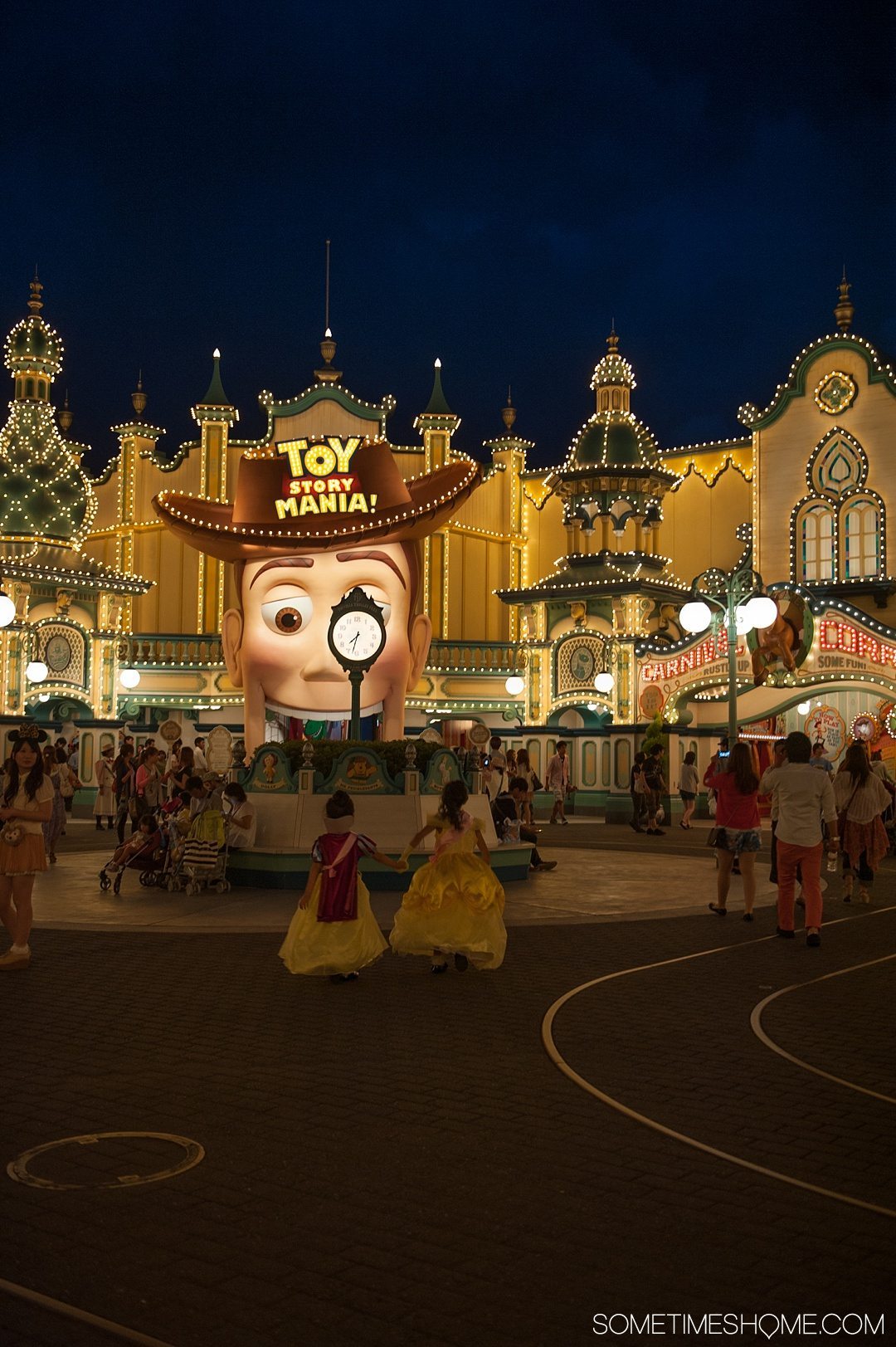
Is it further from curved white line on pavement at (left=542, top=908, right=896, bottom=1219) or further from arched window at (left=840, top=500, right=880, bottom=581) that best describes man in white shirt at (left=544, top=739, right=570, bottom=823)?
curved white line on pavement at (left=542, top=908, right=896, bottom=1219)

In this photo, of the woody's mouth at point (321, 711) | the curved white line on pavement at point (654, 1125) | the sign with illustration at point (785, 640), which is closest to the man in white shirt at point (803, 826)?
the curved white line on pavement at point (654, 1125)

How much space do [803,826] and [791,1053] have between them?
13.6 ft

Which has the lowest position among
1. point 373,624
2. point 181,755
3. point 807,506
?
point 181,755

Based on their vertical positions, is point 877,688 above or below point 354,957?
above

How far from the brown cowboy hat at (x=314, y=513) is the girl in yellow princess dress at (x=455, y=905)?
12.7m

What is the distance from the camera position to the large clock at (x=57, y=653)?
3294 cm

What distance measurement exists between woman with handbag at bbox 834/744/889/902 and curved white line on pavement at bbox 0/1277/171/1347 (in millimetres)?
11048

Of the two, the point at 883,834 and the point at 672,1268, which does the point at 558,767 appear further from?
the point at 672,1268

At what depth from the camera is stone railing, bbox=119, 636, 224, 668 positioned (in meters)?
35.7

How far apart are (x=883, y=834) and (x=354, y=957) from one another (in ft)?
25.1

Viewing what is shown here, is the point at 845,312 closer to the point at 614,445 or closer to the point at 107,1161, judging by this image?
the point at 614,445

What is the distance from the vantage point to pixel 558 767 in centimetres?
2947

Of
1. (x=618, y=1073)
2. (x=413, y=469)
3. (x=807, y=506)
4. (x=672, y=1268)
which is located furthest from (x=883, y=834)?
(x=413, y=469)

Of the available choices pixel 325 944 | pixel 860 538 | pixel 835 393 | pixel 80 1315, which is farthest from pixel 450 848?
pixel 835 393
